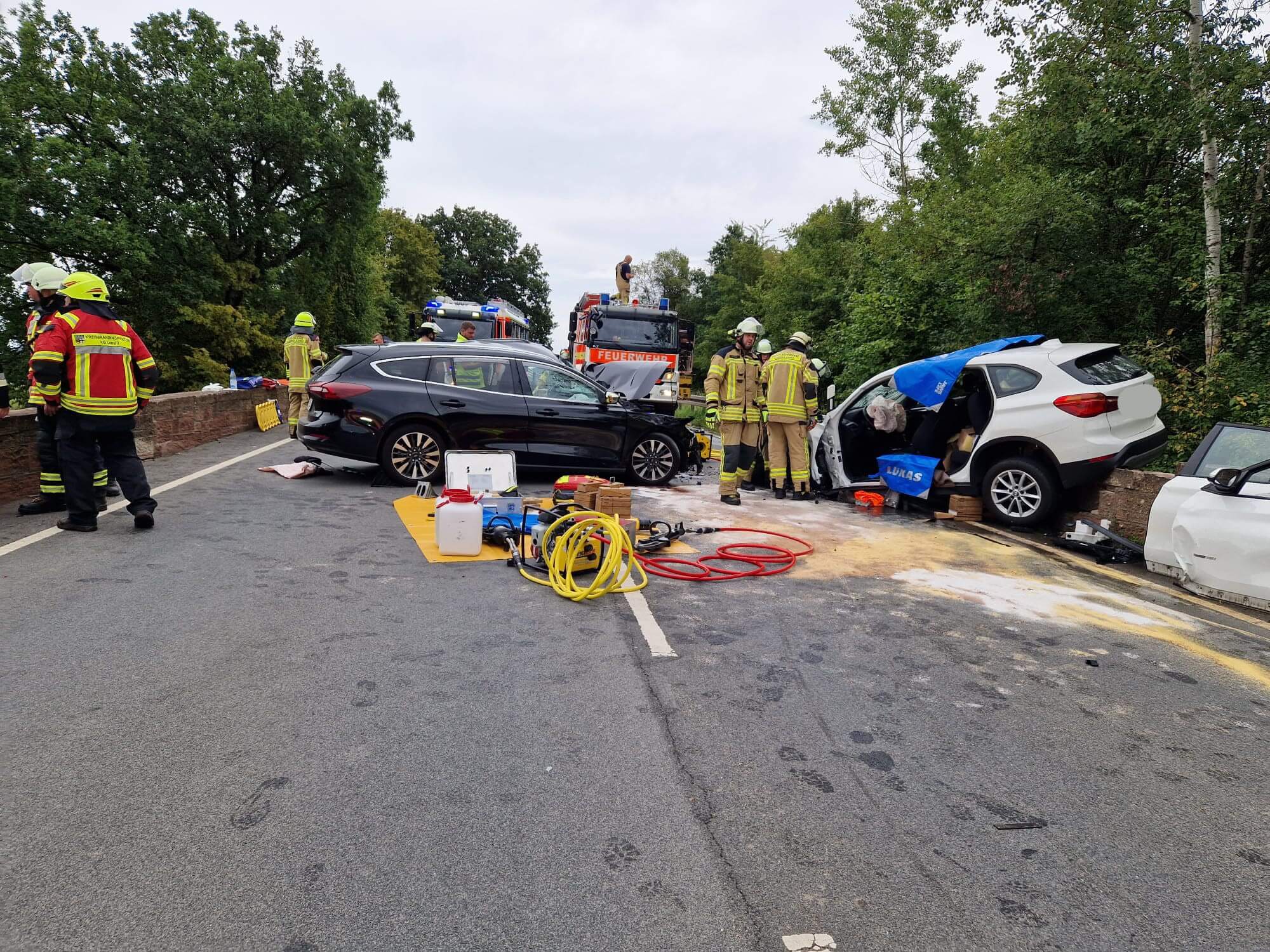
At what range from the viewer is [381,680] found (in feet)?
12.8

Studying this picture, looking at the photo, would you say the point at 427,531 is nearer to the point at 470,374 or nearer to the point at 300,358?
the point at 470,374

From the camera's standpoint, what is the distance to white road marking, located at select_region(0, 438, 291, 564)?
19.9 feet

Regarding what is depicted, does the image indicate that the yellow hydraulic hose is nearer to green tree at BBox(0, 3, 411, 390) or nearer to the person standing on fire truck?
the person standing on fire truck

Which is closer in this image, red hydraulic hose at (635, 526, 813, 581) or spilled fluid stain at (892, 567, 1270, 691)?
spilled fluid stain at (892, 567, 1270, 691)

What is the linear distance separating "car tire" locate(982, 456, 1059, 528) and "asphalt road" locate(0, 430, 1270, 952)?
2406mm

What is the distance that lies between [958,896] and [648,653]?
7.30ft

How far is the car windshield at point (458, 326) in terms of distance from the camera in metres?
22.9

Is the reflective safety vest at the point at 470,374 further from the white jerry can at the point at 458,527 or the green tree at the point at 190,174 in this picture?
the green tree at the point at 190,174

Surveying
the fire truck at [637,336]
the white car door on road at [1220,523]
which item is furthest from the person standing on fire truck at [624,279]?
the white car door on road at [1220,523]

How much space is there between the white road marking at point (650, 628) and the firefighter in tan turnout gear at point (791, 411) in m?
4.73

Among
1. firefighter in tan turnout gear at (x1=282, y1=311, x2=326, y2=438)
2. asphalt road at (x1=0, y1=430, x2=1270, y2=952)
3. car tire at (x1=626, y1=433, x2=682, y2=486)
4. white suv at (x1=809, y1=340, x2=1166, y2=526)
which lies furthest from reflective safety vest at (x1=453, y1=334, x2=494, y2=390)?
white suv at (x1=809, y1=340, x2=1166, y2=526)

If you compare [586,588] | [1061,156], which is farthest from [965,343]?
[586,588]

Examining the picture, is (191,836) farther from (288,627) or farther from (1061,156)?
(1061,156)

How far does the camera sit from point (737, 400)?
9844 mm
